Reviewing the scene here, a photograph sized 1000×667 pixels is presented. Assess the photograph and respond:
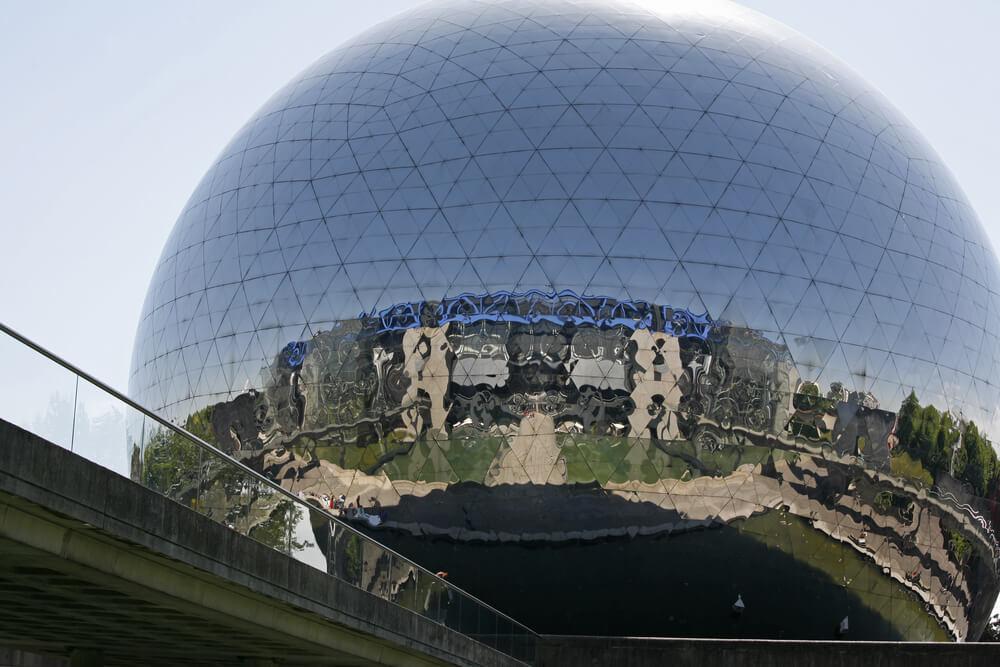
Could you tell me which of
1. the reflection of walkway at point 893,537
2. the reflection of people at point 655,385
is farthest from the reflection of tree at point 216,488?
the reflection of walkway at point 893,537

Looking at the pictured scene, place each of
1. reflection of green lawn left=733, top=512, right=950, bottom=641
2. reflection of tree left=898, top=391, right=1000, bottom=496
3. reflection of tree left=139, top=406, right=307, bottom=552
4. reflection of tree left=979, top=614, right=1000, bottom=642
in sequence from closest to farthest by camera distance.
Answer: reflection of tree left=139, top=406, right=307, bottom=552 < reflection of green lawn left=733, top=512, right=950, bottom=641 < reflection of tree left=898, top=391, right=1000, bottom=496 < reflection of tree left=979, top=614, right=1000, bottom=642

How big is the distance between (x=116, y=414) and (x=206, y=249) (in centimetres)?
1804

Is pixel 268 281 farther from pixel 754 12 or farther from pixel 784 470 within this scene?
pixel 754 12

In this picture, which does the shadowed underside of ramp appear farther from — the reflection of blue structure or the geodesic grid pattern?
the geodesic grid pattern

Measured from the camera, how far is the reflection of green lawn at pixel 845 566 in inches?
926

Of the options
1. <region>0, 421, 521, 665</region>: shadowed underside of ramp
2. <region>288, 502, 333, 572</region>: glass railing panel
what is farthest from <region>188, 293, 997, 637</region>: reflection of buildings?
<region>288, 502, 333, 572</region>: glass railing panel

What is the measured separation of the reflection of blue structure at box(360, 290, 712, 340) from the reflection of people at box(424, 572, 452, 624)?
6360 millimetres

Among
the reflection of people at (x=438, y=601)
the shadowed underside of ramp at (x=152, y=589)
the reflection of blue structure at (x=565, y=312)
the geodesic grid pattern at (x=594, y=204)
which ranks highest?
the geodesic grid pattern at (x=594, y=204)

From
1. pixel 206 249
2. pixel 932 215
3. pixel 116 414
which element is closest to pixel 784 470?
pixel 932 215

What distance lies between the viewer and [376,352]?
2389 centimetres

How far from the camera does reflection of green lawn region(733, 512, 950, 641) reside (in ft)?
77.2

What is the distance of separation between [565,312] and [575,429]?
1.97 metres

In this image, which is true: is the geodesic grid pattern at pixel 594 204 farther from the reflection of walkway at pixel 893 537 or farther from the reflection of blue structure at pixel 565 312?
the reflection of walkway at pixel 893 537

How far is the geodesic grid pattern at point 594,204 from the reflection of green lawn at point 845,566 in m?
2.58
